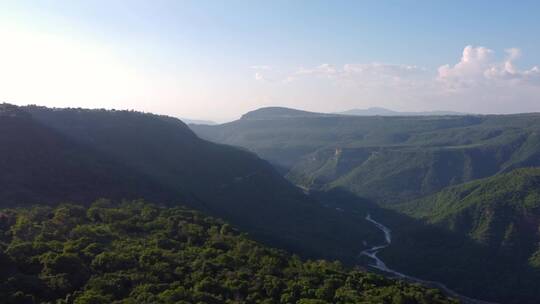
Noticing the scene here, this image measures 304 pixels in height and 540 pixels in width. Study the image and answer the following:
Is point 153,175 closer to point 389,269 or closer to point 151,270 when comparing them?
point 389,269

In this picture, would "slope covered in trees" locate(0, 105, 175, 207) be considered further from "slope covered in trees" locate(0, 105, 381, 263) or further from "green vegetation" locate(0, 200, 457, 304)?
"green vegetation" locate(0, 200, 457, 304)

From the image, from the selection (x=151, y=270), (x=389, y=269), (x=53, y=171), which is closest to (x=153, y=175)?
(x=53, y=171)

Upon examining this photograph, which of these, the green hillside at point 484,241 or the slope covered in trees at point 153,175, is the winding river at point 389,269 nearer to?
the green hillside at point 484,241

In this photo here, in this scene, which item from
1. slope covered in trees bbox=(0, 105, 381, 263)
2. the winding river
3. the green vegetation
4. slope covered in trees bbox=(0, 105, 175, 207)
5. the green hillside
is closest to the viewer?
the green vegetation

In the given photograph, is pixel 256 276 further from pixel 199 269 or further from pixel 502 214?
pixel 502 214

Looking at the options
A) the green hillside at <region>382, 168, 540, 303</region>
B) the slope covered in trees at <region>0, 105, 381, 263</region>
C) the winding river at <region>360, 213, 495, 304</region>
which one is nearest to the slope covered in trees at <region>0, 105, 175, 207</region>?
the slope covered in trees at <region>0, 105, 381, 263</region>

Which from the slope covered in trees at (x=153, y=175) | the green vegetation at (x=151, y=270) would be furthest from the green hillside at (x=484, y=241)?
the green vegetation at (x=151, y=270)

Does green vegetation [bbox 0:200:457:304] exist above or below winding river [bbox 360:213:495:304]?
above

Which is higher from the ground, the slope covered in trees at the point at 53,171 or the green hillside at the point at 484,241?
the slope covered in trees at the point at 53,171
